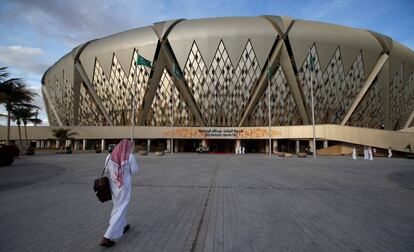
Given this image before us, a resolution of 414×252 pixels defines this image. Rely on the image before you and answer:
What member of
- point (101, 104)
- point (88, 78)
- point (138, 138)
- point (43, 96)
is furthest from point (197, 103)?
point (43, 96)

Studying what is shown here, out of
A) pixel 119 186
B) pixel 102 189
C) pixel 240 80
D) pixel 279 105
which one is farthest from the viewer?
pixel 279 105

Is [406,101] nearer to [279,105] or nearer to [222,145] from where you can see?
[279,105]

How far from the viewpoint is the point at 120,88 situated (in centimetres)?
4894

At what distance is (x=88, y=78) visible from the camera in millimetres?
51219

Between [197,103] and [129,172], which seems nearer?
[129,172]

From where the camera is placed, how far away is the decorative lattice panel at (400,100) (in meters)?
49.2

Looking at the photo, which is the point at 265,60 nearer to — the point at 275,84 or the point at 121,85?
the point at 275,84

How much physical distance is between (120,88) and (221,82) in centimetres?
2212

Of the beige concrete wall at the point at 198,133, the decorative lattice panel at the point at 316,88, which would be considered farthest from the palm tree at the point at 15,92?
the decorative lattice panel at the point at 316,88

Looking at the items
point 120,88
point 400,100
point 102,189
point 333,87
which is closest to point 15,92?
point 120,88

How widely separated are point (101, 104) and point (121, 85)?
22.6 ft

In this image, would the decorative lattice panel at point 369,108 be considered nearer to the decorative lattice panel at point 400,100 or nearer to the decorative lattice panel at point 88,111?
the decorative lattice panel at point 400,100

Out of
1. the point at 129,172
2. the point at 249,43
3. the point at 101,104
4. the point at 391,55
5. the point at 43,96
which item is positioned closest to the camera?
the point at 129,172

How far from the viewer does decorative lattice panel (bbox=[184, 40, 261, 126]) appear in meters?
44.6
